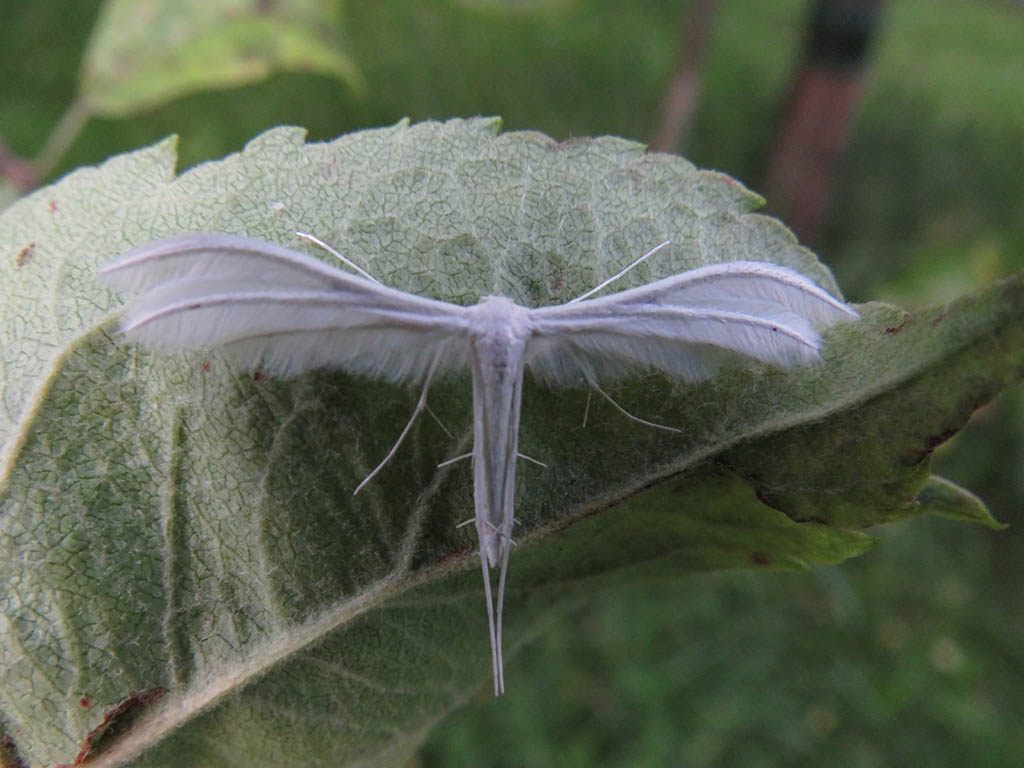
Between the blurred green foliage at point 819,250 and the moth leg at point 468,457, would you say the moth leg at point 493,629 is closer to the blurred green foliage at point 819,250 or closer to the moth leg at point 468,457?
the moth leg at point 468,457

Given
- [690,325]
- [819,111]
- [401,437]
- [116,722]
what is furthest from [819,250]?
[116,722]

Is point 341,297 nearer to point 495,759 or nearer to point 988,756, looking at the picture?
point 495,759

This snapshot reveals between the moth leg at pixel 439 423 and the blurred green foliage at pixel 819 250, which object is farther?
the blurred green foliage at pixel 819 250

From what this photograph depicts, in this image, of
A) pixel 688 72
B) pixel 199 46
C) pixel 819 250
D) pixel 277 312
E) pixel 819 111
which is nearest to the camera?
pixel 277 312

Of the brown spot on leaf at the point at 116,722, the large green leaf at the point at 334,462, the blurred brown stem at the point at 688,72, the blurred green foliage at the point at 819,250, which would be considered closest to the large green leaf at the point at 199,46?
the blurred green foliage at the point at 819,250

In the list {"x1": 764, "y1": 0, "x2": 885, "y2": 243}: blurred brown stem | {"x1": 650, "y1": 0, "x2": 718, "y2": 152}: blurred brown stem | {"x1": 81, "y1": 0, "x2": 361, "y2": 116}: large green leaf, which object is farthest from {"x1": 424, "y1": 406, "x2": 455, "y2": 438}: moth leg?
{"x1": 764, "y1": 0, "x2": 885, "y2": 243}: blurred brown stem

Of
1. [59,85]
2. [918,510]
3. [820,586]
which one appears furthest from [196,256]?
[59,85]

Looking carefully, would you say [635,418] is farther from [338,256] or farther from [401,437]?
[338,256]
